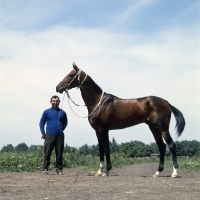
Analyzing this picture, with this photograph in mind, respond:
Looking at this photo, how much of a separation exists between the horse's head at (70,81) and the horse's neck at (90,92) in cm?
22

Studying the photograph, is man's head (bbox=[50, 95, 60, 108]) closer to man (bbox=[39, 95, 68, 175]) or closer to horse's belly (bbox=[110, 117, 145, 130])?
man (bbox=[39, 95, 68, 175])

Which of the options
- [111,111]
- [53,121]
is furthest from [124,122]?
[53,121]

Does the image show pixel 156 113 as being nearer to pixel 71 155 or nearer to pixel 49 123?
pixel 49 123

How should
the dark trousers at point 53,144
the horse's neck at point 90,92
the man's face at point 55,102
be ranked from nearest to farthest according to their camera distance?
the horse's neck at point 90,92
the dark trousers at point 53,144
the man's face at point 55,102

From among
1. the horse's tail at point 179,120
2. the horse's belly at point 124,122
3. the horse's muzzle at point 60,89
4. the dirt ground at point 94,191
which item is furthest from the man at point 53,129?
the horse's tail at point 179,120

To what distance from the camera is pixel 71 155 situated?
56.5ft

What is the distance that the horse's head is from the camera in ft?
29.6

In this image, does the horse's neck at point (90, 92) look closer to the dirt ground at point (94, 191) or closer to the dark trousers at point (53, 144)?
the dark trousers at point (53, 144)

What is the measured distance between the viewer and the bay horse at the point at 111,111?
28.8 feet

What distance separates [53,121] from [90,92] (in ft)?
3.87

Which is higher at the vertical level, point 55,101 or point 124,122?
point 55,101

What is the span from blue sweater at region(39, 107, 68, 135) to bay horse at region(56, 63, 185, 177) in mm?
631

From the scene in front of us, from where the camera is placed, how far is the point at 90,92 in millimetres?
9031

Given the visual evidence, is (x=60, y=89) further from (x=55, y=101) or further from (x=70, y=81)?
(x=55, y=101)
